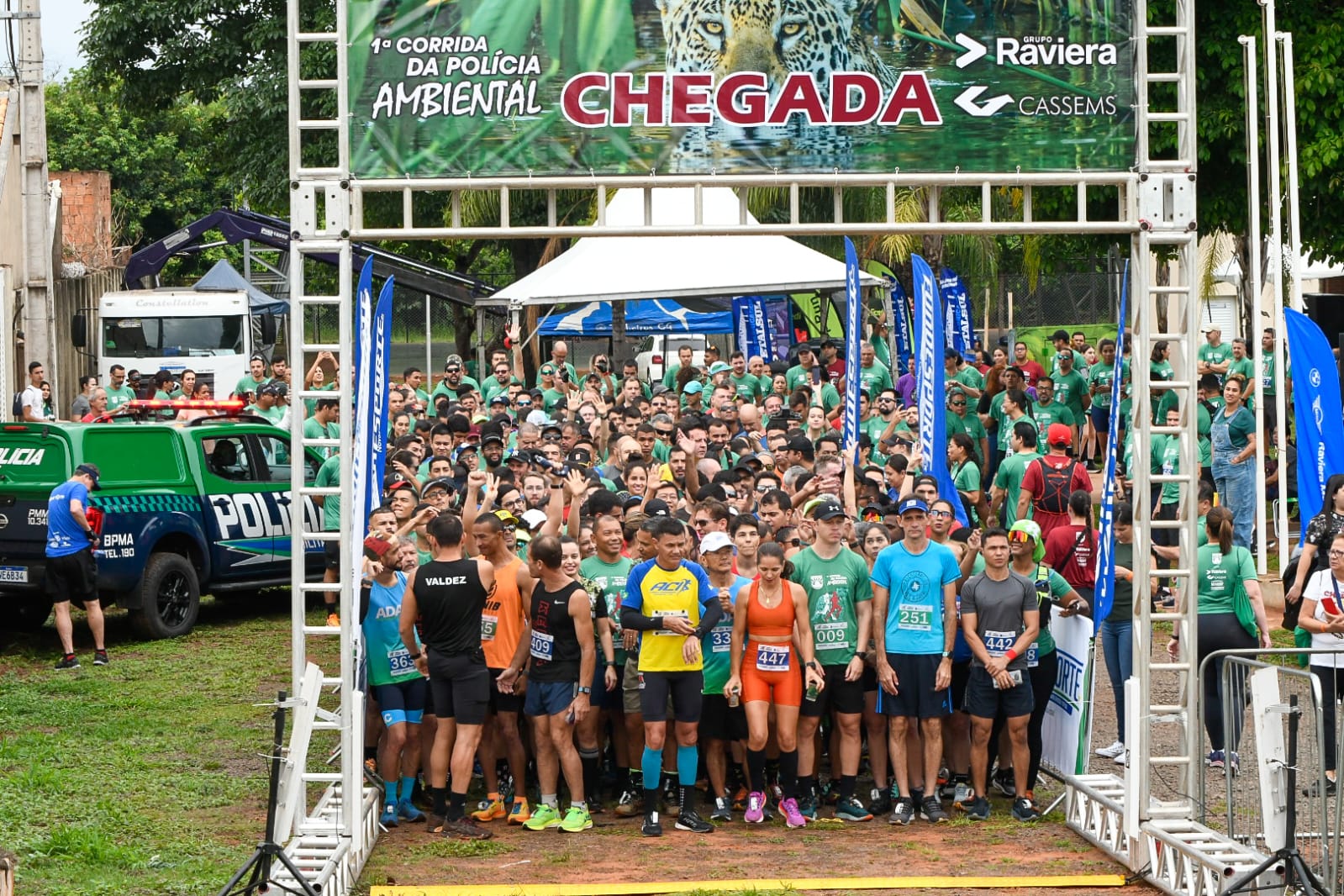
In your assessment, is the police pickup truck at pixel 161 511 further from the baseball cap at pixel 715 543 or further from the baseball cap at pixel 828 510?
the baseball cap at pixel 828 510

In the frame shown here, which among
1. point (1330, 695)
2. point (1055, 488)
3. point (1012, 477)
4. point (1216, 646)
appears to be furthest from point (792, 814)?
point (1012, 477)

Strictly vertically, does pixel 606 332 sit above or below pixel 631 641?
above

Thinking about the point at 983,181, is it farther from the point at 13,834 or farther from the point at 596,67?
the point at 13,834

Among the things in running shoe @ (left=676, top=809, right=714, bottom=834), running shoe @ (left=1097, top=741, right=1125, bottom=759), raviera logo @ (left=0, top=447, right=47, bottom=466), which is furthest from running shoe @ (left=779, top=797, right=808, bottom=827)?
raviera logo @ (left=0, top=447, right=47, bottom=466)

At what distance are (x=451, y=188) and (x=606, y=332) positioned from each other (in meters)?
21.8

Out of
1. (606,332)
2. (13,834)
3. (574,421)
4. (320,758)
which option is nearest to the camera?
(13,834)

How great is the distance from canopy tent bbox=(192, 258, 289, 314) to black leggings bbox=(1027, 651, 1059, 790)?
28.5 metres

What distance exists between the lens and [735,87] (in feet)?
31.0

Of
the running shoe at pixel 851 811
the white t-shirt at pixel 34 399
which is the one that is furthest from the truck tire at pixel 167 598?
the white t-shirt at pixel 34 399

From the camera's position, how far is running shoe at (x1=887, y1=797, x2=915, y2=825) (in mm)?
10641

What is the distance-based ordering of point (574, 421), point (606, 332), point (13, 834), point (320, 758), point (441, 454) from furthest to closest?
1. point (606, 332)
2. point (574, 421)
3. point (441, 454)
4. point (320, 758)
5. point (13, 834)

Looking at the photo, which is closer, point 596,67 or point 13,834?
point 596,67

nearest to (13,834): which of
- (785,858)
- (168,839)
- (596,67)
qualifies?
(168,839)

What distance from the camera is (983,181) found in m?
9.40
